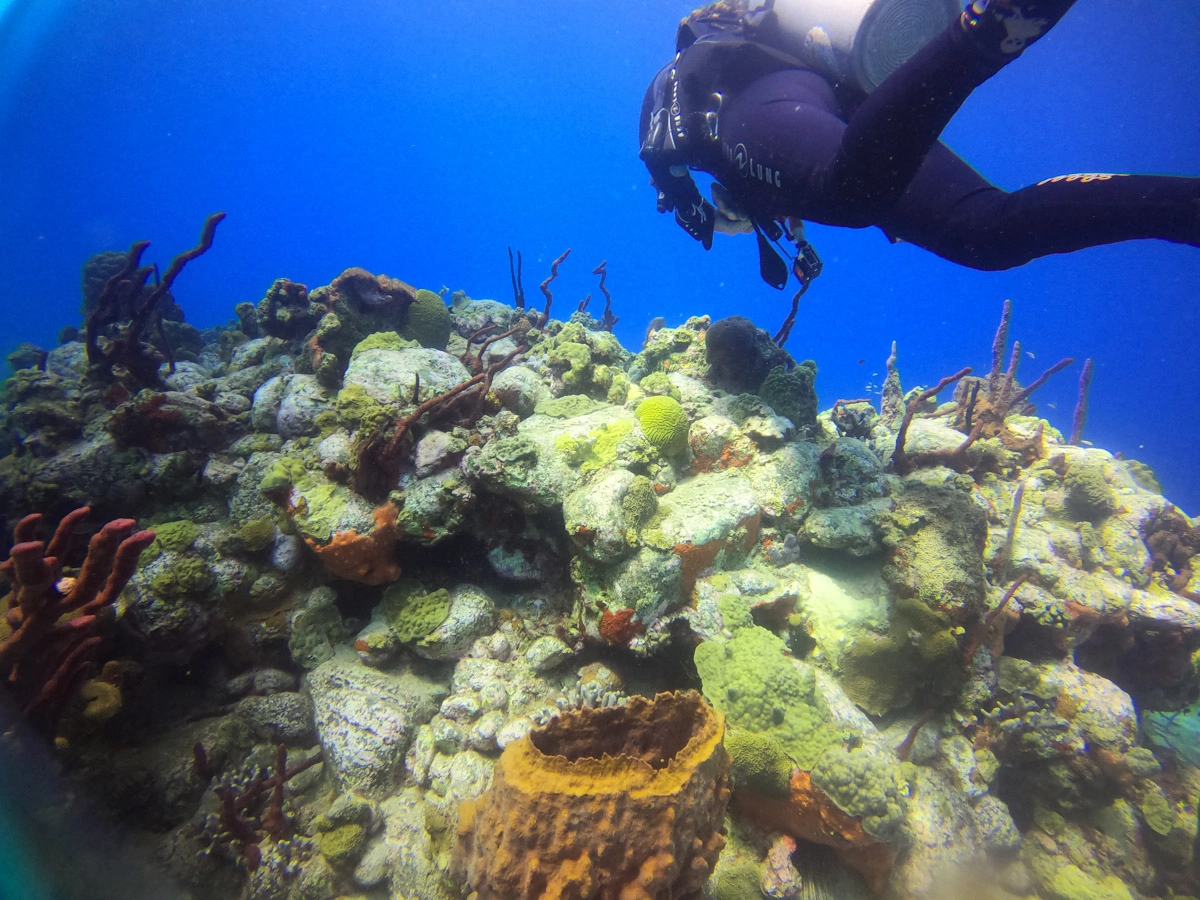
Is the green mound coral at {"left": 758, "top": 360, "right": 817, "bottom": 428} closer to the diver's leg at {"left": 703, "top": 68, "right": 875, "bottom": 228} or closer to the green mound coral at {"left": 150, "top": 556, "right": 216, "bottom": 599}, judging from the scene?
the diver's leg at {"left": 703, "top": 68, "right": 875, "bottom": 228}

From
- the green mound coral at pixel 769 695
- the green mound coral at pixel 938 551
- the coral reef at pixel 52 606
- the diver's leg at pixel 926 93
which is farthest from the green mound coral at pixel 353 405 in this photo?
the green mound coral at pixel 938 551

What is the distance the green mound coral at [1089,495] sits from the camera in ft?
20.3

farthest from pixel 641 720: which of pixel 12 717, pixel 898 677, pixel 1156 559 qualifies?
pixel 1156 559

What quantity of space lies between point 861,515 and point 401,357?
5635 millimetres

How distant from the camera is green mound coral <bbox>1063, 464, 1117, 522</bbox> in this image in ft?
20.3

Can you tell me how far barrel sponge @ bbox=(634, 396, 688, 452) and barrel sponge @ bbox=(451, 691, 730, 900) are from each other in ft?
10.2

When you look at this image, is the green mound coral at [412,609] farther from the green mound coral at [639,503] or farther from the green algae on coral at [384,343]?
the green algae on coral at [384,343]

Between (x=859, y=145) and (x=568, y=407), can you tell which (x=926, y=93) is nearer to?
(x=859, y=145)

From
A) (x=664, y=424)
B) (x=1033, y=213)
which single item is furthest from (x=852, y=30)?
(x=664, y=424)

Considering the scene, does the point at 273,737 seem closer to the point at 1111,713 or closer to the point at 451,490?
the point at 451,490

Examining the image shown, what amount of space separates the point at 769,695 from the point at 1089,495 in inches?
233

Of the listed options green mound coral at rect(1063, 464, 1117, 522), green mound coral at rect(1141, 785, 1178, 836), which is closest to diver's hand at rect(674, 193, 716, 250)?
green mound coral at rect(1063, 464, 1117, 522)

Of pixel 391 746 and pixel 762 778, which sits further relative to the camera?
pixel 391 746

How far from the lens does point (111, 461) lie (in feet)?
16.5
